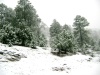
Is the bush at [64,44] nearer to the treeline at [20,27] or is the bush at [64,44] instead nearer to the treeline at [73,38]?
the treeline at [73,38]

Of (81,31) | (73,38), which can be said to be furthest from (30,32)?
(81,31)

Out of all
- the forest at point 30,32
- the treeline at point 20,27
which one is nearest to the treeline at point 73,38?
the forest at point 30,32

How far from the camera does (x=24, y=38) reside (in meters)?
25.3

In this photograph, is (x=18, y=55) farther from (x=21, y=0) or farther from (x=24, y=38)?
(x=21, y=0)

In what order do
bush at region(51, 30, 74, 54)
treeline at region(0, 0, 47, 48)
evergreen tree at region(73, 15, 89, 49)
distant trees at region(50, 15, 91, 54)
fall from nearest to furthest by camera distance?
treeline at region(0, 0, 47, 48) → bush at region(51, 30, 74, 54) → distant trees at region(50, 15, 91, 54) → evergreen tree at region(73, 15, 89, 49)

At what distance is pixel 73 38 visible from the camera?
26766mm

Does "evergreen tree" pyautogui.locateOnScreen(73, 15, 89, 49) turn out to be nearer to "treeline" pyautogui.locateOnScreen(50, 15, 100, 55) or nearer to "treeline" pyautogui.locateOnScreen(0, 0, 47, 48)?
"treeline" pyautogui.locateOnScreen(50, 15, 100, 55)

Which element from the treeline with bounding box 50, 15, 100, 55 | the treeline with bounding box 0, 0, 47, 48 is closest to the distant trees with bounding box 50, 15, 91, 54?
the treeline with bounding box 50, 15, 100, 55

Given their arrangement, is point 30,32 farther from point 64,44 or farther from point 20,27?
point 64,44

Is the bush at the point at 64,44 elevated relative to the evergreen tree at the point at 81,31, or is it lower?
lower

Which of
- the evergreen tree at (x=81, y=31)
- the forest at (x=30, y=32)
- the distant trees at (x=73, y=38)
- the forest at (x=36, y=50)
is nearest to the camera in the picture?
the forest at (x=36, y=50)

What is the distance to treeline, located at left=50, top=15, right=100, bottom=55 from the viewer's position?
24.8m

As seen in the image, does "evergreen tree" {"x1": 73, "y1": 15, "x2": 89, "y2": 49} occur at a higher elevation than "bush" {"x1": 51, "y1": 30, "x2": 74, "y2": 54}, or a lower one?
higher

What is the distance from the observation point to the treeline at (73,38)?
24828 millimetres
